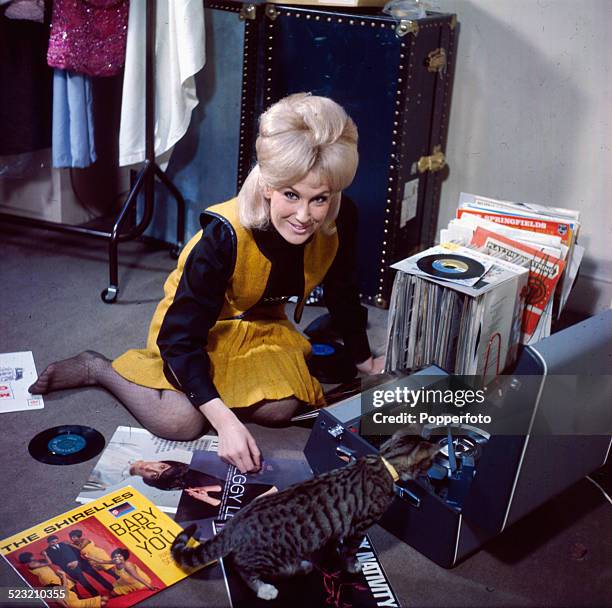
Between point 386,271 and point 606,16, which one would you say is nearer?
point 606,16

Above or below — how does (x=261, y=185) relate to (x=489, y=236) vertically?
above

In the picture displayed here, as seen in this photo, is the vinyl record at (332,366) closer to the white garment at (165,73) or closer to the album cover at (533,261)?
the album cover at (533,261)

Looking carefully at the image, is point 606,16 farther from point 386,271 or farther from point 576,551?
point 576,551

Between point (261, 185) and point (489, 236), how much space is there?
A: 0.66 meters

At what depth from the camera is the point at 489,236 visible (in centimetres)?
184

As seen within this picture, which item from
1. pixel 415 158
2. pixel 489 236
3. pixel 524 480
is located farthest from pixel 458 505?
pixel 415 158

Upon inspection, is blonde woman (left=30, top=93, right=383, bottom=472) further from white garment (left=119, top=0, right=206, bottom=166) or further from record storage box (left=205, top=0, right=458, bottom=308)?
white garment (left=119, top=0, right=206, bottom=166)

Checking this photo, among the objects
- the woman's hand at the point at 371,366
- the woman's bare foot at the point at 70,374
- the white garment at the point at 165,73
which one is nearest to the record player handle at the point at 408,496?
the woman's hand at the point at 371,366

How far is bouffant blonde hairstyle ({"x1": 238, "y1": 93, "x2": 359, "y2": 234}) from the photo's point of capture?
52.2 inches

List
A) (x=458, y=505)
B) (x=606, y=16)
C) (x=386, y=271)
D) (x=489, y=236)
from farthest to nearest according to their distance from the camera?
(x=386, y=271) → (x=606, y=16) → (x=489, y=236) → (x=458, y=505)

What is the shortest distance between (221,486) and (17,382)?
23.2 inches

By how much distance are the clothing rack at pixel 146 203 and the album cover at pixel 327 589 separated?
3.57 feet

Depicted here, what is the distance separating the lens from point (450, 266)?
1695 mm

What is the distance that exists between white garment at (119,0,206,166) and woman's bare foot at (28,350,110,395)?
681 mm
